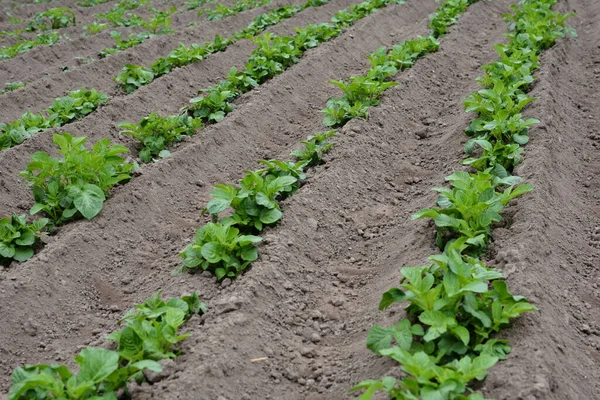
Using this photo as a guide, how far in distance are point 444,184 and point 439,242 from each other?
4.12 feet

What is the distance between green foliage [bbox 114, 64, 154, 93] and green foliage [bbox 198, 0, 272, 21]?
187 inches

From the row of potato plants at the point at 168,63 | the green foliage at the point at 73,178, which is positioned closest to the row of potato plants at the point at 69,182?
the green foliage at the point at 73,178

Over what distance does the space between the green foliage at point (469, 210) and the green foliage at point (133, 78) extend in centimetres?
510

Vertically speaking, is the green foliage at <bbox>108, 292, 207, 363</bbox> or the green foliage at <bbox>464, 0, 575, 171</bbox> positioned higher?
the green foliage at <bbox>108, 292, 207, 363</bbox>

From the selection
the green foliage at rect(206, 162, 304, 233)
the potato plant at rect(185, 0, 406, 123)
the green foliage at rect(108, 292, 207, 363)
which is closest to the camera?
the green foliage at rect(108, 292, 207, 363)

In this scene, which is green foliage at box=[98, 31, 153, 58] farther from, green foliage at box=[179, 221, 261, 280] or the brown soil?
green foliage at box=[179, 221, 261, 280]

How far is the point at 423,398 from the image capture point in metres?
2.98

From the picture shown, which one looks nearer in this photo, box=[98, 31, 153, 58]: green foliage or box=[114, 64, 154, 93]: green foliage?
box=[114, 64, 154, 93]: green foliage

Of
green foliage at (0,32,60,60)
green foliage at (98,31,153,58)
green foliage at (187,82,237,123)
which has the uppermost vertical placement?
green foliage at (187,82,237,123)

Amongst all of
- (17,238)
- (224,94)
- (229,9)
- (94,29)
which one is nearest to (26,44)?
(94,29)

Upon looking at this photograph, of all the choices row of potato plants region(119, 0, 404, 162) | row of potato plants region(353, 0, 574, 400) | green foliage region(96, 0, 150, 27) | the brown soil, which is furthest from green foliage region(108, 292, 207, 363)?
green foliage region(96, 0, 150, 27)

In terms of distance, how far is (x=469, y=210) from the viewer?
14.6 feet

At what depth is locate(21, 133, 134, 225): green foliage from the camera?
5426 mm

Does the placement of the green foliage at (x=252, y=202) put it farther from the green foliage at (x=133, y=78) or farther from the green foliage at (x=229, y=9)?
the green foliage at (x=229, y=9)
